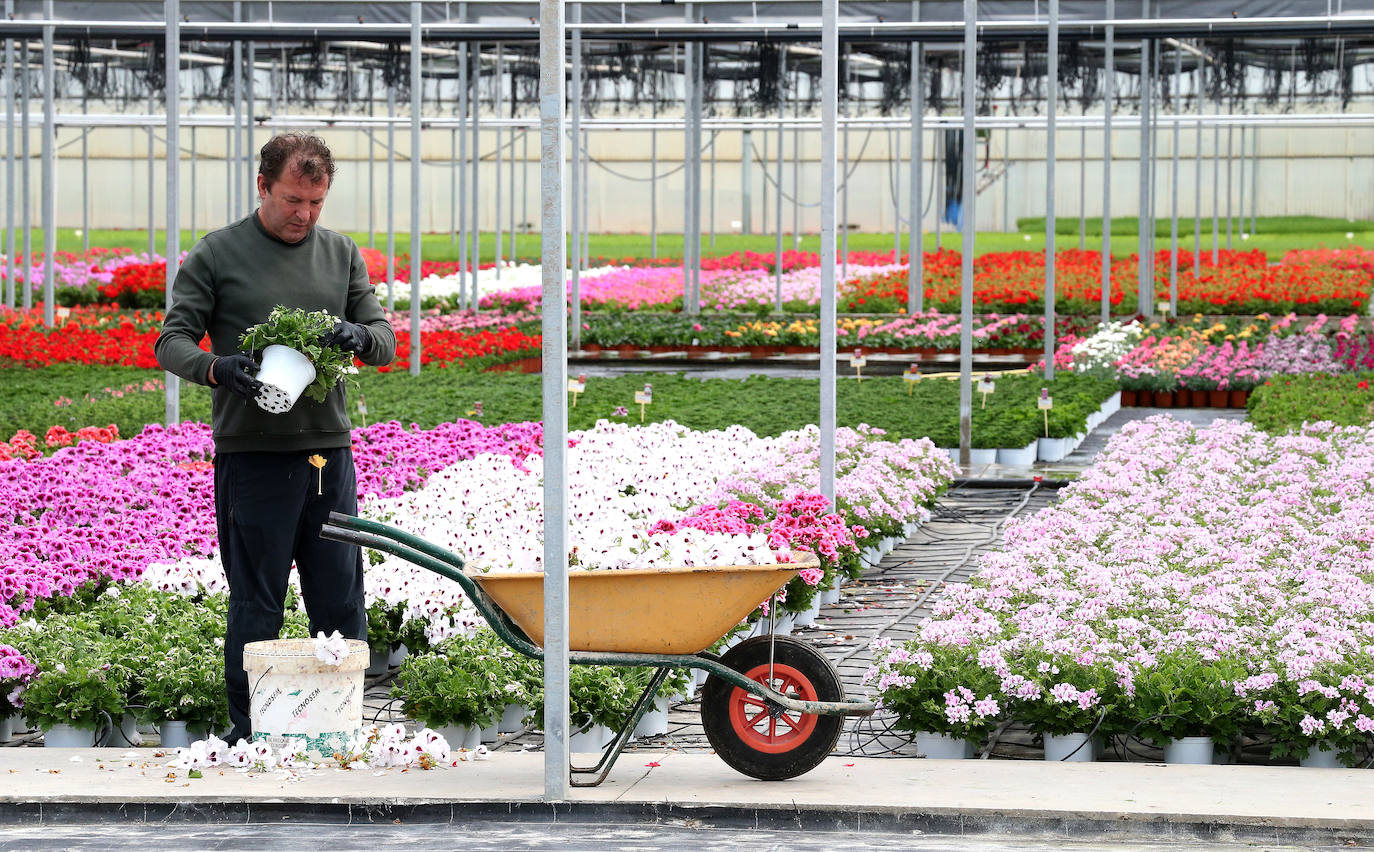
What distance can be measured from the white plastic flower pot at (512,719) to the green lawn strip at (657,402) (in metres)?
5.15

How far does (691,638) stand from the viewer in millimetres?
4145

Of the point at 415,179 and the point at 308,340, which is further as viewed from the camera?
the point at 415,179

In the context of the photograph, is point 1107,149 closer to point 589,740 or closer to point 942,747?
point 942,747

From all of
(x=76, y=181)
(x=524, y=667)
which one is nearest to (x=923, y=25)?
(x=524, y=667)

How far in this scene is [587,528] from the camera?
623 cm

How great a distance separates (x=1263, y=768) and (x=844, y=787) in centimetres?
113

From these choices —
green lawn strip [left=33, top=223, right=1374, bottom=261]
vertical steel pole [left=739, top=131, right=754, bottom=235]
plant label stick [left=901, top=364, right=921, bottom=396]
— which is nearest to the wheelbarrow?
plant label stick [left=901, top=364, right=921, bottom=396]

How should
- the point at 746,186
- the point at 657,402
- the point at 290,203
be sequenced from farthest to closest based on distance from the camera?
the point at 746,186
the point at 657,402
the point at 290,203

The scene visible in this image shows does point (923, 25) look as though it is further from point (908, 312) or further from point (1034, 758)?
point (1034, 758)

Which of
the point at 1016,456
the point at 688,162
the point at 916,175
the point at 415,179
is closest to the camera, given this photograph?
the point at 1016,456

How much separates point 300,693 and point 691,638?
1016mm

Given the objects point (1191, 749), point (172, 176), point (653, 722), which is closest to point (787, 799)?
point (653, 722)

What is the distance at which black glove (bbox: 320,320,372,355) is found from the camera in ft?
13.8

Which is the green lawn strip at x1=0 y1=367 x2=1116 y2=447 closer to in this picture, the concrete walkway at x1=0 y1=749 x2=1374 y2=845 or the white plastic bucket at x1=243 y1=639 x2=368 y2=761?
the white plastic bucket at x1=243 y1=639 x2=368 y2=761
